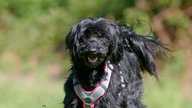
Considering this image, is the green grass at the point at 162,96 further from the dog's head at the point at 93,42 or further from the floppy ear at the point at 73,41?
the floppy ear at the point at 73,41

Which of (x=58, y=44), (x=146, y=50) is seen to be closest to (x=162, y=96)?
(x=146, y=50)

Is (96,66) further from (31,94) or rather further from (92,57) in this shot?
(31,94)

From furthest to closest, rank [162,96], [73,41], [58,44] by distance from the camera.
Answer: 1. [58,44]
2. [162,96]
3. [73,41]

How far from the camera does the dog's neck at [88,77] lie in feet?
26.4

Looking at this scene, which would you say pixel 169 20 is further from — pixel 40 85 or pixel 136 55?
pixel 136 55

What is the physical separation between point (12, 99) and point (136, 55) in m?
3.65

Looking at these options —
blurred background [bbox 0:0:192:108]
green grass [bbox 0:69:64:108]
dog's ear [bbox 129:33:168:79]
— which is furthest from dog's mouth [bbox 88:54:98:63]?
blurred background [bbox 0:0:192:108]

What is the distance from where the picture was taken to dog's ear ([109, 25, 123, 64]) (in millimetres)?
8016

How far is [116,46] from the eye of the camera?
26.5ft

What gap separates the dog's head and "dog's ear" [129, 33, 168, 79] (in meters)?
1.10

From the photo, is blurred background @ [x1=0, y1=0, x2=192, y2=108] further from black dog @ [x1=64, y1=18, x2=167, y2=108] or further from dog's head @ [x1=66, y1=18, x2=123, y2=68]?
dog's head @ [x1=66, y1=18, x2=123, y2=68]

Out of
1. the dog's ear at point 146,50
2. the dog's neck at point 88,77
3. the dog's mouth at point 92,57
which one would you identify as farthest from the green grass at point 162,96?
the dog's mouth at point 92,57

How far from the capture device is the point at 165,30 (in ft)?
52.9

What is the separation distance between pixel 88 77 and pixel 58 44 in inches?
417
